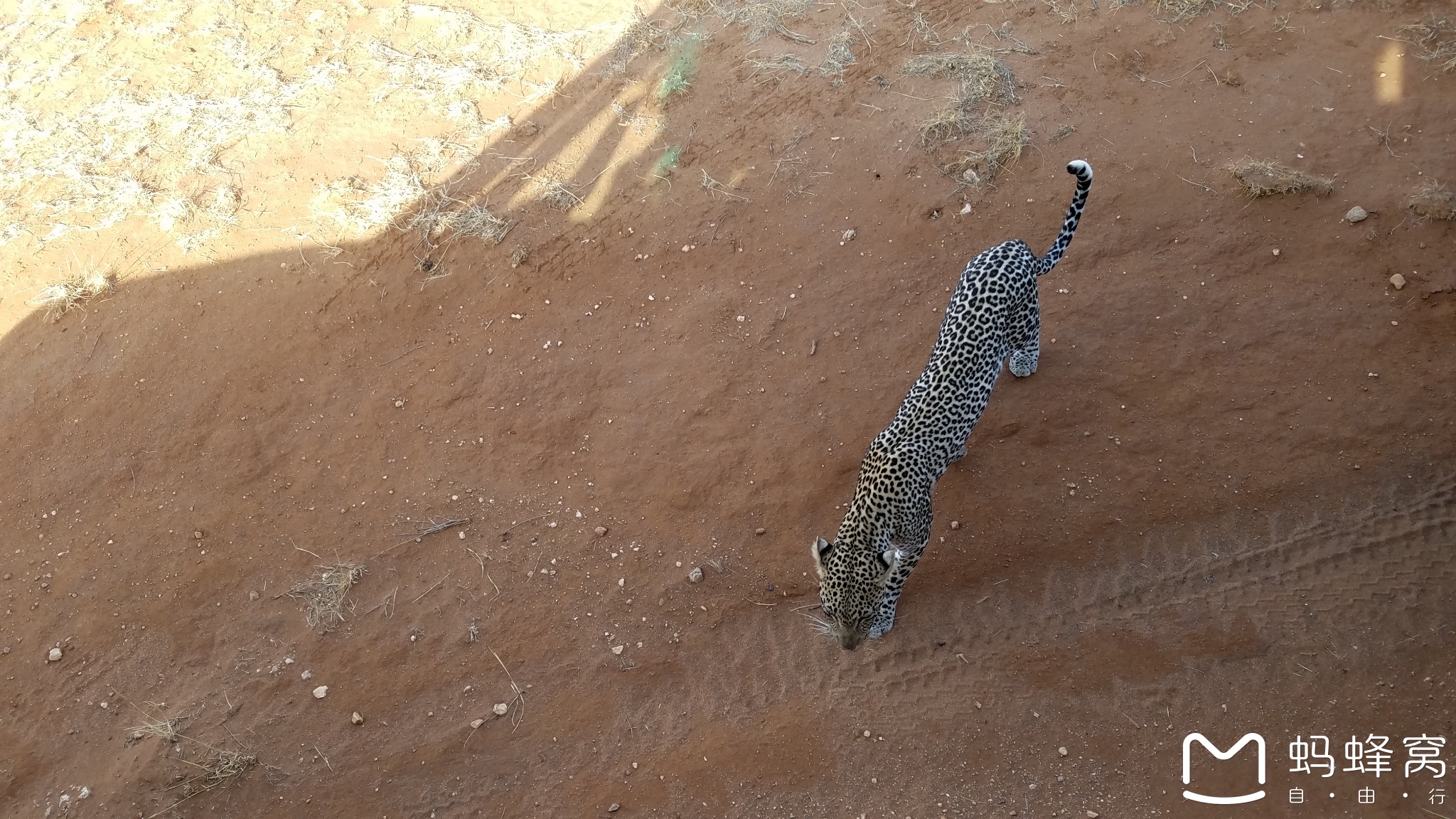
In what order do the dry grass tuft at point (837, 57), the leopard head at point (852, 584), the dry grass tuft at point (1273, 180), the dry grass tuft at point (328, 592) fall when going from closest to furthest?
the leopard head at point (852, 584), the dry grass tuft at point (328, 592), the dry grass tuft at point (1273, 180), the dry grass tuft at point (837, 57)

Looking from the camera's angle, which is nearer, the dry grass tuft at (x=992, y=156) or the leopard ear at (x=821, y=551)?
A: the leopard ear at (x=821, y=551)

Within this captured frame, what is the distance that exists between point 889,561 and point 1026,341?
2.06 meters

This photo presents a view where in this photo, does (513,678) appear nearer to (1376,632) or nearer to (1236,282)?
(1376,632)

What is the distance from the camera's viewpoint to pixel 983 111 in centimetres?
738

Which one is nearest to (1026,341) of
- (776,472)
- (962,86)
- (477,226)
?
(776,472)

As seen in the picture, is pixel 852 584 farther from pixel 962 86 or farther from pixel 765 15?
pixel 765 15

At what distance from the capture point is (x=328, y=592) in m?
5.72

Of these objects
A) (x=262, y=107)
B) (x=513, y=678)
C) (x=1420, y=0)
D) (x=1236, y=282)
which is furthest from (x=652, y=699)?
(x=1420, y=0)

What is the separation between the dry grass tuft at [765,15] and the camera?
8664 millimetres

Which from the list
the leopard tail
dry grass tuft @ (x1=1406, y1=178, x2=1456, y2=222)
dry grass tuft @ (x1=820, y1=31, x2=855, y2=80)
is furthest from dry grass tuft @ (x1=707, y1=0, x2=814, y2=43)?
dry grass tuft @ (x1=1406, y1=178, x2=1456, y2=222)

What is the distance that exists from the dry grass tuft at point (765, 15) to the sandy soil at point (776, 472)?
0.82 meters

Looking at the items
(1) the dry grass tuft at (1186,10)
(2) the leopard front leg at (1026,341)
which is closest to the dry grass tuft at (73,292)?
(2) the leopard front leg at (1026,341)

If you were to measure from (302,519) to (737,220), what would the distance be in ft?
13.8

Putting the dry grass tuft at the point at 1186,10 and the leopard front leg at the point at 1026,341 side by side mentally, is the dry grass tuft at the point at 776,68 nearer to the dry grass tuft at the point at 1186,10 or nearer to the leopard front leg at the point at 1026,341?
the dry grass tuft at the point at 1186,10
